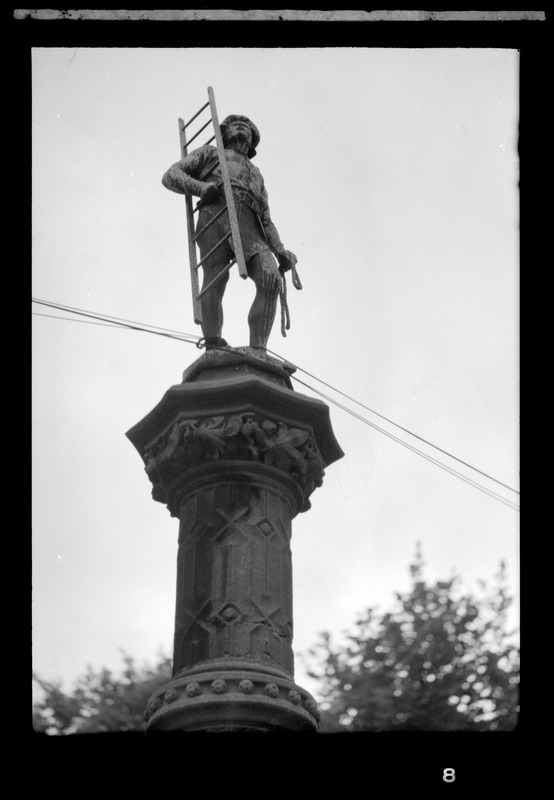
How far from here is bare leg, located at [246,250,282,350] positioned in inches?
358

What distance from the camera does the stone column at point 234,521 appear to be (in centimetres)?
752

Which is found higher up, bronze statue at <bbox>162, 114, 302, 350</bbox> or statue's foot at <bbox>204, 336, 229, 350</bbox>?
bronze statue at <bbox>162, 114, 302, 350</bbox>

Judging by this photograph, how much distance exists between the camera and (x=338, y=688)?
11.1m

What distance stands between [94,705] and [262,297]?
277 cm

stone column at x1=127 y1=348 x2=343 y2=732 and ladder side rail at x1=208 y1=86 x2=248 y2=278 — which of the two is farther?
ladder side rail at x1=208 y1=86 x2=248 y2=278

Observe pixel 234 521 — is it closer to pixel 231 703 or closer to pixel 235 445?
pixel 235 445

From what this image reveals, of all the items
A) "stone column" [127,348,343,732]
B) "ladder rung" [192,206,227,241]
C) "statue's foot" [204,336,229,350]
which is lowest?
"stone column" [127,348,343,732]

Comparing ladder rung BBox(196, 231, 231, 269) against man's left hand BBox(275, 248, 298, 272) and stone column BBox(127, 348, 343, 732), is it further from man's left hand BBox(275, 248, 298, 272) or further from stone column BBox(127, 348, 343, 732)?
stone column BBox(127, 348, 343, 732)

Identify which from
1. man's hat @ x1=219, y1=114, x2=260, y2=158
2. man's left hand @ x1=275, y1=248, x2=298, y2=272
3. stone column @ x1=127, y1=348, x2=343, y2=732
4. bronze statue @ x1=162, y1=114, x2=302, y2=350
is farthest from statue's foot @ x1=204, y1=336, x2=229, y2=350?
man's hat @ x1=219, y1=114, x2=260, y2=158

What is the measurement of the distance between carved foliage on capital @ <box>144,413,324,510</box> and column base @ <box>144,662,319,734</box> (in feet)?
4.17

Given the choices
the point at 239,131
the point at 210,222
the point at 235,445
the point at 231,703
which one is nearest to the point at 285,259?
the point at 210,222

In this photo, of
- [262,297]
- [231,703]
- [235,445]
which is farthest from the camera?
[262,297]

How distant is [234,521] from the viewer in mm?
8164
